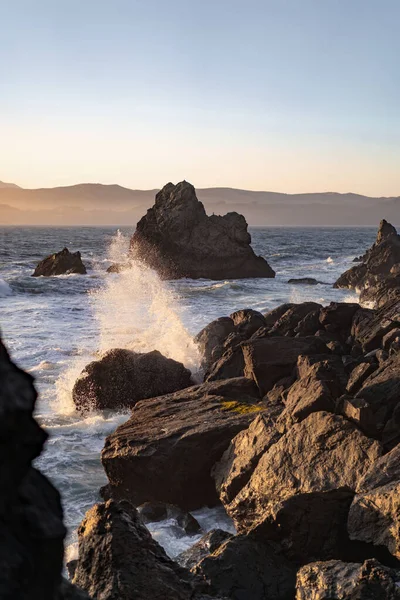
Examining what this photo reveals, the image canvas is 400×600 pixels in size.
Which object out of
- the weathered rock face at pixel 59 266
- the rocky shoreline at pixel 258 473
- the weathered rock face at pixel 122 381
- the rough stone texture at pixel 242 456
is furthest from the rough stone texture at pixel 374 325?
the weathered rock face at pixel 59 266

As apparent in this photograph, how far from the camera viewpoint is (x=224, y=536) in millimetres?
6953

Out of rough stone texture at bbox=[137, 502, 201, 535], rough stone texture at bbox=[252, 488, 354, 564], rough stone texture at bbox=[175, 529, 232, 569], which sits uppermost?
rough stone texture at bbox=[252, 488, 354, 564]

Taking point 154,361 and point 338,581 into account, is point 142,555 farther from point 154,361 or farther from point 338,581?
point 154,361

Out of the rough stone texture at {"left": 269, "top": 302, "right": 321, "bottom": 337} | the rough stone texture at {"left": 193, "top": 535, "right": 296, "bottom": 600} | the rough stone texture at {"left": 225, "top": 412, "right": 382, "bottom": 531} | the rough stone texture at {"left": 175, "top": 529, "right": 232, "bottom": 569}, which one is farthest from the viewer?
the rough stone texture at {"left": 269, "top": 302, "right": 321, "bottom": 337}

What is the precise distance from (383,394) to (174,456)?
337 centimetres

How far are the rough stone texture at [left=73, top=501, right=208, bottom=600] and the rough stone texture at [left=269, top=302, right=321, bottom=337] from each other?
11594 mm

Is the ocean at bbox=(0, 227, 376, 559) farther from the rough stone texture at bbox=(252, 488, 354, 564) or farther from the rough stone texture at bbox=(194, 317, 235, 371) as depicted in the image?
the rough stone texture at bbox=(252, 488, 354, 564)

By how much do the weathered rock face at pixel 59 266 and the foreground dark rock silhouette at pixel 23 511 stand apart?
45.7m

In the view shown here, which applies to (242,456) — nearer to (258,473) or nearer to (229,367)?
(258,473)

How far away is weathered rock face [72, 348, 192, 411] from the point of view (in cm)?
1434

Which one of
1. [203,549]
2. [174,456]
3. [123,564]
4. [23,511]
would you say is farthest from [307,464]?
[23,511]

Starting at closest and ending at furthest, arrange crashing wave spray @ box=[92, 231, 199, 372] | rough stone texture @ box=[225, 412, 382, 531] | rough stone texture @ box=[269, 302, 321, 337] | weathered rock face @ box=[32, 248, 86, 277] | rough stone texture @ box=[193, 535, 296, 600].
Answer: rough stone texture @ box=[193, 535, 296, 600] → rough stone texture @ box=[225, 412, 382, 531] → rough stone texture @ box=[269, 302, 321, 337] → crashing wave spray @ box=[92, 231, 199, 372] → weathered rock face @ box=[32, 248, 86, 277]

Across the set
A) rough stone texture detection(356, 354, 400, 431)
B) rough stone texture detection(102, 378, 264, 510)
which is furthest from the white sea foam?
rough stone texture detection(356, 354, 400, 431)

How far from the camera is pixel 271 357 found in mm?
12414
